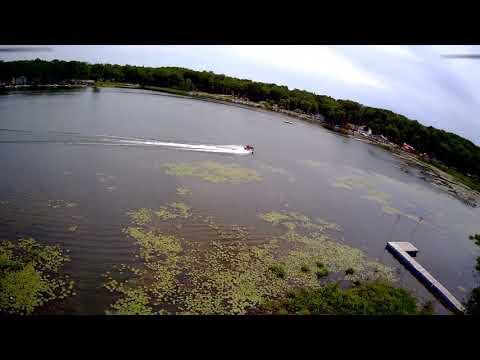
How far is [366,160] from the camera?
32.5m

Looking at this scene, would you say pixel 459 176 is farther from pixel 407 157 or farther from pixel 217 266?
pixel 217 266

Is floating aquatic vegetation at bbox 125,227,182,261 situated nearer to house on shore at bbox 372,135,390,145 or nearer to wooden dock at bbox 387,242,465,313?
wooden dock at bbox 387,242,465,313

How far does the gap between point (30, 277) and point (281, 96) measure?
5191 cm

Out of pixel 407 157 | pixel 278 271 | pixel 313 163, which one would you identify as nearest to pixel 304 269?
pixel 278 271

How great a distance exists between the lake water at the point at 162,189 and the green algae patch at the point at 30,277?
0.36 m

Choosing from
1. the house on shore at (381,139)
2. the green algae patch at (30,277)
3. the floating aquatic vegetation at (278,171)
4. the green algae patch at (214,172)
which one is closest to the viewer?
the green algae patch at (30,277)

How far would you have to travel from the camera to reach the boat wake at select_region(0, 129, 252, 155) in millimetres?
19281

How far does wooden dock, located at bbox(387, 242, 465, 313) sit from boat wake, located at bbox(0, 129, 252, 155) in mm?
13545

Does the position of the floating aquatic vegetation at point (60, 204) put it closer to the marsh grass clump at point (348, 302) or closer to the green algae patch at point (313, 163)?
the marsh grass clump at point (348, 302)

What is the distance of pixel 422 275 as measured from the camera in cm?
1223

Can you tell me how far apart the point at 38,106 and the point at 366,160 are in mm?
29824

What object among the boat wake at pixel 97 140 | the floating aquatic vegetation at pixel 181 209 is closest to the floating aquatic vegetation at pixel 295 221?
the floating aquatic vegetation at pixel 181 209

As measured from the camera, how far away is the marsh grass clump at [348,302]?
8.88 metres
